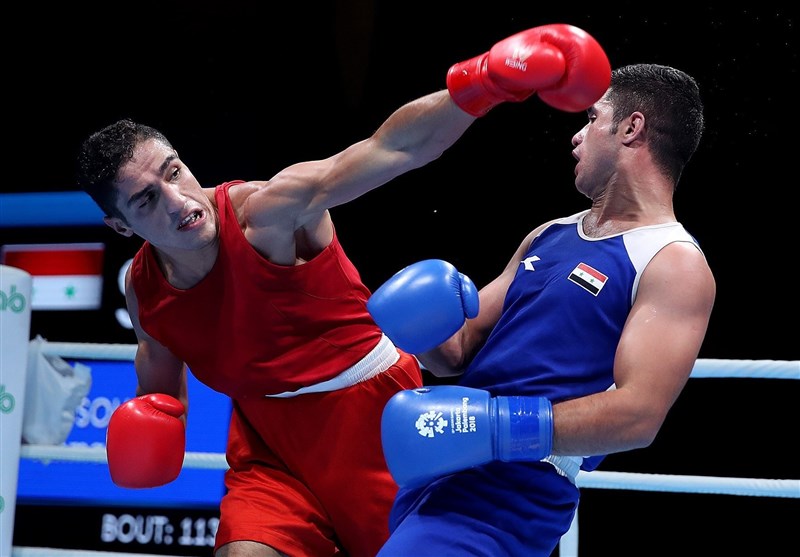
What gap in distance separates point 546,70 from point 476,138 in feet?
10.7

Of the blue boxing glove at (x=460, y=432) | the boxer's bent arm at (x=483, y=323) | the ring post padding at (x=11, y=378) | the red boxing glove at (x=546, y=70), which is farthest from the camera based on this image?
the ring post padding at (x=11, y=378)

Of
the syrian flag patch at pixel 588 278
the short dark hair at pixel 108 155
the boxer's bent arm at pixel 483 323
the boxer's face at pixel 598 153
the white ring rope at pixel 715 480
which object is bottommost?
the white ring rope at pixel 715 480

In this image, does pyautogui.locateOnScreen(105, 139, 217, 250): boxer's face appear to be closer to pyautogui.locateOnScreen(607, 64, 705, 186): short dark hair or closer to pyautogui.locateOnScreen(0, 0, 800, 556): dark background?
pyautogui.locateOnScreen(607, 64, 705, 186): short dark hair

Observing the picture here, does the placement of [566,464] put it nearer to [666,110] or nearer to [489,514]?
[489,514]

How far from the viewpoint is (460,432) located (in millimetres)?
1540

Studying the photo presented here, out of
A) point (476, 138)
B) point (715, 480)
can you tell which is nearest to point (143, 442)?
point (715, 480)

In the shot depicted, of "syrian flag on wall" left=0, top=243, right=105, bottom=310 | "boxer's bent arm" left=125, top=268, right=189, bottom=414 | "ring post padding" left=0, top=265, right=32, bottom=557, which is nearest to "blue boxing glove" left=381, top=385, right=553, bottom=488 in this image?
"boxer's bent arm" left=125, top=268, right=189, bottom=414

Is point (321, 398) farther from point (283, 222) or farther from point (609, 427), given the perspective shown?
point (609, 427)

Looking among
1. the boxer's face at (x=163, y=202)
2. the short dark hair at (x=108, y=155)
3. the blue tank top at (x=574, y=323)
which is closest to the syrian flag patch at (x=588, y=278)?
the blue tank top at (x=574, y=323)

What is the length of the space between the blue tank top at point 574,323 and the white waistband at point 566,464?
0.10m

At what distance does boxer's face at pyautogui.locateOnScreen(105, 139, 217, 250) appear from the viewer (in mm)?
2109

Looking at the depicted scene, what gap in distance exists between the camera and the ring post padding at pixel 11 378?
2828 millimetres

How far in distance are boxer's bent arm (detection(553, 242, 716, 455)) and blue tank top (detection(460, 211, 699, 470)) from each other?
69mm

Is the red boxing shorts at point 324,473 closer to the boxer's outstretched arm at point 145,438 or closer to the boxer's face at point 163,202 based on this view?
the boxer's outstretched arm at point 145,438
